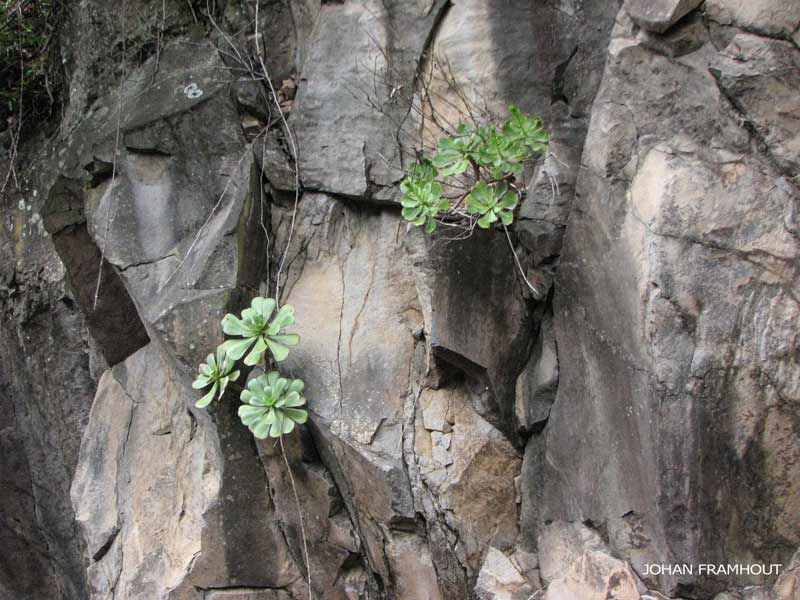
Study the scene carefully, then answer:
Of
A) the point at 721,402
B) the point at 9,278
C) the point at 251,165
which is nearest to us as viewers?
the point at 721,402

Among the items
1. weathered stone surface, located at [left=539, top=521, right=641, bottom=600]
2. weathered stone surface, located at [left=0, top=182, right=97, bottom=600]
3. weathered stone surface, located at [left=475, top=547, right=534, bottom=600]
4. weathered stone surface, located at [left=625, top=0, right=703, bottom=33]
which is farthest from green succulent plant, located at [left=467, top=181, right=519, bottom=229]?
weathered stone surface, located at [left=0, top=182, right=97, bottom=600]

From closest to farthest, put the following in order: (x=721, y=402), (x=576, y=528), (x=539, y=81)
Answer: (x=721, y=402)
(x=576, y=528)
(x=539, y=81)

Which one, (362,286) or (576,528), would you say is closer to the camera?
(576,528)

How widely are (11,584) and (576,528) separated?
3378mm

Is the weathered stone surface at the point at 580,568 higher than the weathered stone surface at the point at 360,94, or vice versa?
the weathered stone surface at the point at 360,94

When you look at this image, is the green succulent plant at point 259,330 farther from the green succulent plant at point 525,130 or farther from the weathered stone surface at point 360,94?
the green succulent plant at point 525,130

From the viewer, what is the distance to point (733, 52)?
2303 millimetres

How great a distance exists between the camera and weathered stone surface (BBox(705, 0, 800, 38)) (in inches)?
88.9

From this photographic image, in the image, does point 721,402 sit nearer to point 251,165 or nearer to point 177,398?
point 251,165

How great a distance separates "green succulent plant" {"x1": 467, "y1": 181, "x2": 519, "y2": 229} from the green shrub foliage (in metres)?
0.72

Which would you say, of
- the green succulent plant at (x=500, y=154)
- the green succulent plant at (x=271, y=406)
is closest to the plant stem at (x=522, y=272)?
the green succulent plant at (x=500, y=154)

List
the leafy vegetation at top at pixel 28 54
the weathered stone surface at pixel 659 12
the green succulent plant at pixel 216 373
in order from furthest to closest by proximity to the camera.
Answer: the leafy vegetation at top at pixel 28 54, the green succulent plant at pixel 216 373, the weathered stone surface at pixel 659 12

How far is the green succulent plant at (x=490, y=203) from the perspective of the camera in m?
2.59

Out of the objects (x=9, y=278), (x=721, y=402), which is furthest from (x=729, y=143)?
(x=9, y=278)
